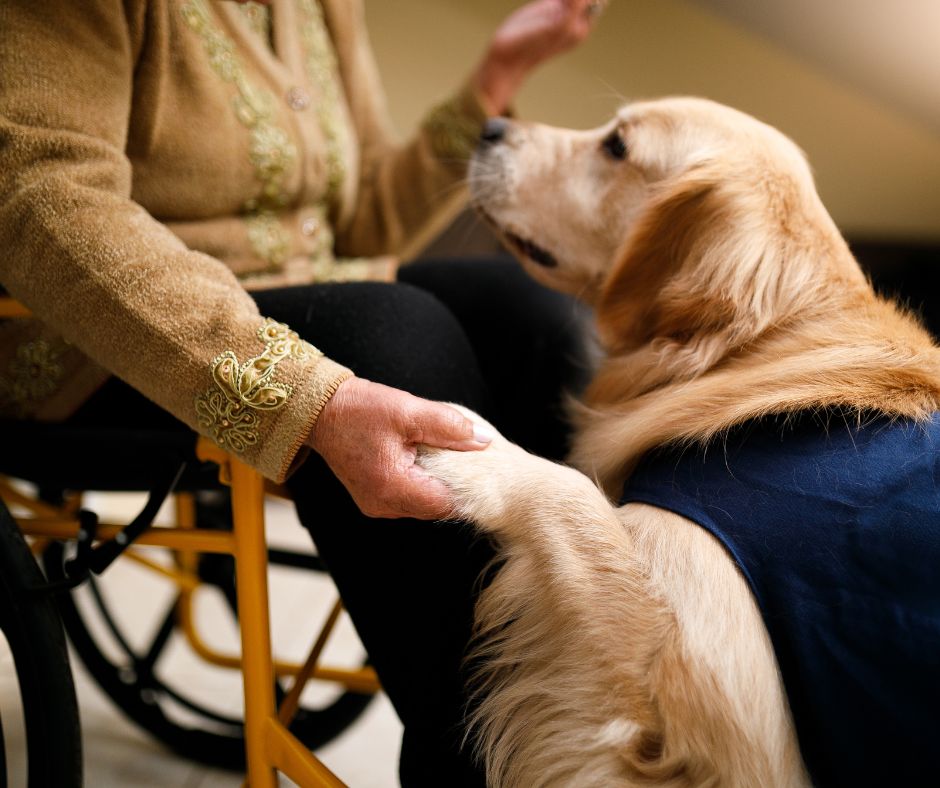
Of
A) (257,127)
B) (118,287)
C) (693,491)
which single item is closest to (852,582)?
(693,491)

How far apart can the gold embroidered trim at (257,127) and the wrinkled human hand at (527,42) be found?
36 cm

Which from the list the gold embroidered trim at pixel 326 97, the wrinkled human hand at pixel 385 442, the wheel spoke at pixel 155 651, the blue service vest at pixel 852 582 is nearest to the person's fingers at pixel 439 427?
the wrinkled human hand at pixel 385 442

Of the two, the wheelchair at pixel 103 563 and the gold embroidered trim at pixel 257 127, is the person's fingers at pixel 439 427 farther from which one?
the gold embroidered trim at pixel 257 127

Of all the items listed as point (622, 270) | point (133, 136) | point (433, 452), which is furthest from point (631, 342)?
point (133, 136)

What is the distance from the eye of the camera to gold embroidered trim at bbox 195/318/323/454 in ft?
1.76

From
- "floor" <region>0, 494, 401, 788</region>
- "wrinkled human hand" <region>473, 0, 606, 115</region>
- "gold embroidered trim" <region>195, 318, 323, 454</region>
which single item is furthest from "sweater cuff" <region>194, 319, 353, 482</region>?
"wrinkled human hand" <region>473, 0, 606, 115</region>

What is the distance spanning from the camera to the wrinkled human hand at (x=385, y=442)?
52 centimetres

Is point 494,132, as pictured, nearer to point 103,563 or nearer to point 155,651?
point 103,563

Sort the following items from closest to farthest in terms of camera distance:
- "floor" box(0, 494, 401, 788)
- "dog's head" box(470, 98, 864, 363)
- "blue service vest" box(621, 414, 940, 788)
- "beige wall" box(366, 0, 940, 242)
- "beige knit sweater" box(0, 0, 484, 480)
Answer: "blue service vest" box(621, 414, 940, 788)
"beige knit sweater" box(0, 0, 484, 480)
"dog's head" box(470, 98, 864, 363)
"floor" box(0, 494, 401, 788)
"beige wall" box(366, 0, 940, 242)

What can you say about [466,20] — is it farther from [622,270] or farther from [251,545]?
[251,545]

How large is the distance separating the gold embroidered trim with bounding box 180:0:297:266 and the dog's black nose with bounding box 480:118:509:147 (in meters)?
0.27

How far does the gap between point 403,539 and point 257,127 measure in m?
0.44

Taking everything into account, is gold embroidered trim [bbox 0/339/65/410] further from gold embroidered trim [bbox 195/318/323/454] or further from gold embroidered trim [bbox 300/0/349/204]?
gold embroidered trim [bbox 300/0/349/204]

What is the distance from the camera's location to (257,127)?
0.73 m
